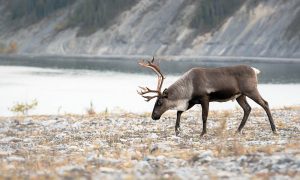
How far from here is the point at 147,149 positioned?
14672 millimetres

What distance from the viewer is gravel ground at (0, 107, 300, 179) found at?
10.6 metres

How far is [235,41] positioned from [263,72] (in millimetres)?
43685

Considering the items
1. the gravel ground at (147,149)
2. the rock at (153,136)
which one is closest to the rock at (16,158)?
the gravel ground at (147,149)

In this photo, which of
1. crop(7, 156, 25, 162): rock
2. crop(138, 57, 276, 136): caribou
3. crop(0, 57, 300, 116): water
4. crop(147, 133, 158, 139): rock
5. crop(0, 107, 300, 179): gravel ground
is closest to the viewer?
crop(0, 107, 300, 179): gravel ground

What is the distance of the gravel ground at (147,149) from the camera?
10641 millimetres

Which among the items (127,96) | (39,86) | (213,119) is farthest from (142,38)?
(213,119)

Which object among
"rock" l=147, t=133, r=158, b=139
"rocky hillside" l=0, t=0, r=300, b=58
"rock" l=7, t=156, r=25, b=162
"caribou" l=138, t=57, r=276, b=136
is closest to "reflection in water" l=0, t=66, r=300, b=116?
"rock" l=147, t=133, r=158, b=139

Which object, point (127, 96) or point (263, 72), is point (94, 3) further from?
point (127, 96)

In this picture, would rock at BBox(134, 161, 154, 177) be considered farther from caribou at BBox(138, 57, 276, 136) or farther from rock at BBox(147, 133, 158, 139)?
caribou at BBox(138, 57, 276, 136)

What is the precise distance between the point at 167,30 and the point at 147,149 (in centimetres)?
13936

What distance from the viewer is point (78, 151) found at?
14.9 meters

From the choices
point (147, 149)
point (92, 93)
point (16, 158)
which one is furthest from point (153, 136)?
point (92, 93)

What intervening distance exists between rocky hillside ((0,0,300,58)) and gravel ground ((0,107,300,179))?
102 m

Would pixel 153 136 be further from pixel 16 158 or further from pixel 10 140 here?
pixel 16 158
